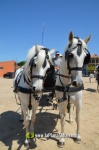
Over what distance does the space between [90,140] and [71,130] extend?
2.80 ft

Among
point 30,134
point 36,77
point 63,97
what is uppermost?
point 36,77

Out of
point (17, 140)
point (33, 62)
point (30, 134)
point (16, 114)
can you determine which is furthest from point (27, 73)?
point (16, 114)

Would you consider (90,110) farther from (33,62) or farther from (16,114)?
(33,62)

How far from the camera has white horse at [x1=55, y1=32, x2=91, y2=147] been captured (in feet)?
13.7

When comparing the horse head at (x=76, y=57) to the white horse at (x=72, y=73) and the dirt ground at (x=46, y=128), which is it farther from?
the dirt ground at (x=46, y=128)

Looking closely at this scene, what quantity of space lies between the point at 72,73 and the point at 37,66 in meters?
0.78

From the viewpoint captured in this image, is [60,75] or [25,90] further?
[60,75]

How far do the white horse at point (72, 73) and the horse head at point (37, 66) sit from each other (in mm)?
493

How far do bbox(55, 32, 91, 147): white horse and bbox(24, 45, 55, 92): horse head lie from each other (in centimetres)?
49

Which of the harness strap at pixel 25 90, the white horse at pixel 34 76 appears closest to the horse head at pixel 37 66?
the white horse at pixel 34 76

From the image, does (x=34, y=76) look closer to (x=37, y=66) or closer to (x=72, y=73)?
(x=37, y=66)

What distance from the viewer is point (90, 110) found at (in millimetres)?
8977

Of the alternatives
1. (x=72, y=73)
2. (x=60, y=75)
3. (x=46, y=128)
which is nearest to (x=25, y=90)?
(x=60, y=75)

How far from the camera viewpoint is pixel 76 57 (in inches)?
165
